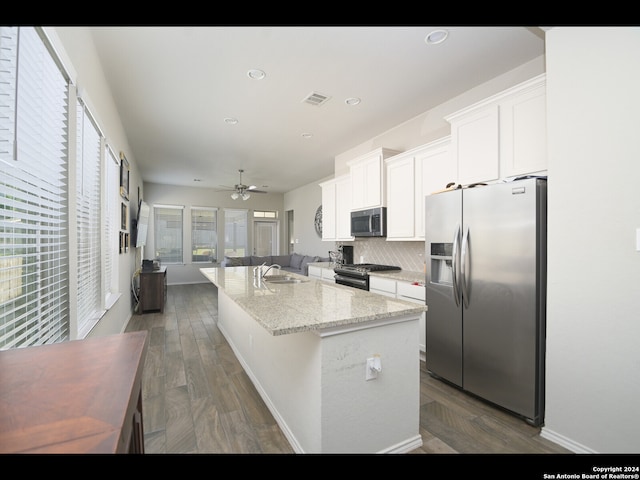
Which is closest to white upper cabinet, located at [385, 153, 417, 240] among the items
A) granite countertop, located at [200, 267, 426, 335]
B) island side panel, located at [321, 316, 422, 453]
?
granite countertop, located at [200, 267, 426, 335]

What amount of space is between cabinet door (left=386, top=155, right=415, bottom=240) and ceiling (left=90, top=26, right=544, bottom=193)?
2.19ft

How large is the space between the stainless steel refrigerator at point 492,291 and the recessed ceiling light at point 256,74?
77.9 inches

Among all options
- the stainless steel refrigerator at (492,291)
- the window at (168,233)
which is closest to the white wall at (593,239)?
the stainless steel refrigerator at (492,291)

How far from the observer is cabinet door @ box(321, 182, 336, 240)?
5359 millimetres

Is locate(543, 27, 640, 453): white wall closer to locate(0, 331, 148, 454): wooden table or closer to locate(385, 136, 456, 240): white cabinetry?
locate(385, 136, 456, 240): white cabinetry

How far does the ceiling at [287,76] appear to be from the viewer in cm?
232

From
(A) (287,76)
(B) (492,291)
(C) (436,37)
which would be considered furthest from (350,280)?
(C) (436,37)

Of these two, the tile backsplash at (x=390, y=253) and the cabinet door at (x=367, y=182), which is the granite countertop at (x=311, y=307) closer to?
the tile backsplash at (x=390, y=253)

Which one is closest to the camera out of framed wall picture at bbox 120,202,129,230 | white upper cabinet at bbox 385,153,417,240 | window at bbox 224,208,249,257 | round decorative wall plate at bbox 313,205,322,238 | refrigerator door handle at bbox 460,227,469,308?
refrigerator door handle at bbox 460,227,469,308

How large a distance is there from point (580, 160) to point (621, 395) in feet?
4.29

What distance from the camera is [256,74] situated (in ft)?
9.30
